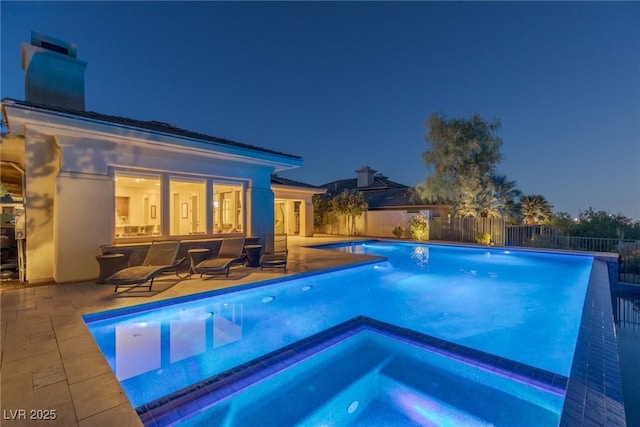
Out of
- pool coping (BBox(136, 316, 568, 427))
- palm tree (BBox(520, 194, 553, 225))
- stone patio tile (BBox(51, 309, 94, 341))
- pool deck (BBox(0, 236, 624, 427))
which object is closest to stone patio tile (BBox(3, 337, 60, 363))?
pool deck (BBox(0, 236, 624, 427))

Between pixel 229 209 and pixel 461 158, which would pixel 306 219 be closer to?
pixel 229 209

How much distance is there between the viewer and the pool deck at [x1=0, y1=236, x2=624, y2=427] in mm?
A: 2570

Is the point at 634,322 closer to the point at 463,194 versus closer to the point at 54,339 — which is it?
the point at 54,339

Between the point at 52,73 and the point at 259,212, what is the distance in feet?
25.4

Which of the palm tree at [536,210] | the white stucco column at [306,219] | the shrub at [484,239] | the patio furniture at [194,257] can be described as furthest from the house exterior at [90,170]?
the palm tree at [536,210]

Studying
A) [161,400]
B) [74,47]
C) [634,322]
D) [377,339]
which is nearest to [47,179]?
[74,47]

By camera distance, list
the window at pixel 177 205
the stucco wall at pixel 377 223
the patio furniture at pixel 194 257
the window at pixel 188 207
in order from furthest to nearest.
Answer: the stucco wall at pixel 377 223
the window at pixel 188 207
the window at pixel 177 205
the patio furniture at pixel 194 257

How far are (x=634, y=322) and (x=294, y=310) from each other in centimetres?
792

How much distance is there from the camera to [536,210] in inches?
990

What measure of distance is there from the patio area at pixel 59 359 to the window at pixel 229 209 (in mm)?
4459

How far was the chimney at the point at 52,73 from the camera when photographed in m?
9.24

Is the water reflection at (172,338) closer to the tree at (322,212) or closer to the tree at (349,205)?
the tree at (349,205)

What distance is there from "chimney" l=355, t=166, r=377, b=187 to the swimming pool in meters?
22.0

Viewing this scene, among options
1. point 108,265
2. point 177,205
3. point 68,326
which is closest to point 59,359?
point 68,326
